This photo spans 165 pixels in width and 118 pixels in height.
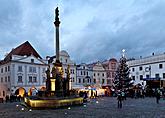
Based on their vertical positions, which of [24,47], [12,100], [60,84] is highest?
[24,47]

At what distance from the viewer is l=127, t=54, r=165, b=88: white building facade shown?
54.3 meters

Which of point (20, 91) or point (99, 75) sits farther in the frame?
point (99, 75)

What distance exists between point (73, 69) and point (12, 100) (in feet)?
102

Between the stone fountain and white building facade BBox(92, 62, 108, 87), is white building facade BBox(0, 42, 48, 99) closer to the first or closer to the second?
white building facade BBox(92, 62, 108, 87)

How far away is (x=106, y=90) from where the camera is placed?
6500 cm

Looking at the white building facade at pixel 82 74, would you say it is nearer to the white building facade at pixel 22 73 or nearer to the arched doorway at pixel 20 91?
the white building facade at pixel 22 73

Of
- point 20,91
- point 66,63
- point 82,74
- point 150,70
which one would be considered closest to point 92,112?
point 20,91

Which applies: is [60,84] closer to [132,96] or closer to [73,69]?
[132,96]

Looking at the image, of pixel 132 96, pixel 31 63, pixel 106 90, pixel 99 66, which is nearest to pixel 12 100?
pixel 31 63

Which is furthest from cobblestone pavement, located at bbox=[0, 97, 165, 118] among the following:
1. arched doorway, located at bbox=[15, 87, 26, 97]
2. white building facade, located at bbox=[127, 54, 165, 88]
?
arched doorway, located at bbox=[15, 87, 26, 97]

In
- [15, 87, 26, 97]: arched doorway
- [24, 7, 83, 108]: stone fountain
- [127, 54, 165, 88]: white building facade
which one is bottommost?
[15, 87, 26, 97]: arched doorway

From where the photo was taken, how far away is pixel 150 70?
6125 centimetres

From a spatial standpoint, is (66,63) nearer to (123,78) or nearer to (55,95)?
(123,78)

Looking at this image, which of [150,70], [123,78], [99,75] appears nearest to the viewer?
[123,78]
